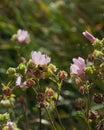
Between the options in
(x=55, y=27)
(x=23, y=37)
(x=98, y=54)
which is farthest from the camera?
(x=55, y=27)

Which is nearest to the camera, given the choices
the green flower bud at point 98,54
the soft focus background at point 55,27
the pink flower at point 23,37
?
the green flower bud at point 98,54

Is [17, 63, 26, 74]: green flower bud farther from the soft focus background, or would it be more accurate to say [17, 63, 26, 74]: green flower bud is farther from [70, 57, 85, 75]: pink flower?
the soft focus background

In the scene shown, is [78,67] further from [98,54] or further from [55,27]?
[55,27]

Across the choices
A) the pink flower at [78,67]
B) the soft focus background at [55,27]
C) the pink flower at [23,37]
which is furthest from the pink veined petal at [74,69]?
the soft focus background at [55,27]

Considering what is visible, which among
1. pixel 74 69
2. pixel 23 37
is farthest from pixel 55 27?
pixel 74 69

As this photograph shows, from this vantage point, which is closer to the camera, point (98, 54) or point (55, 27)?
point (98, 54)

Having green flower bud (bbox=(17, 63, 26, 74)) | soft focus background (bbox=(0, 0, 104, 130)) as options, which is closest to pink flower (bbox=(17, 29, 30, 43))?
green flower bud (bbox=(17, 63, 26, 74))

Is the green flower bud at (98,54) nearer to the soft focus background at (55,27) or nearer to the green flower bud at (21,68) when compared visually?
the green flower bud at (21,68)

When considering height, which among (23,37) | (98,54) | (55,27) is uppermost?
(55,27)
